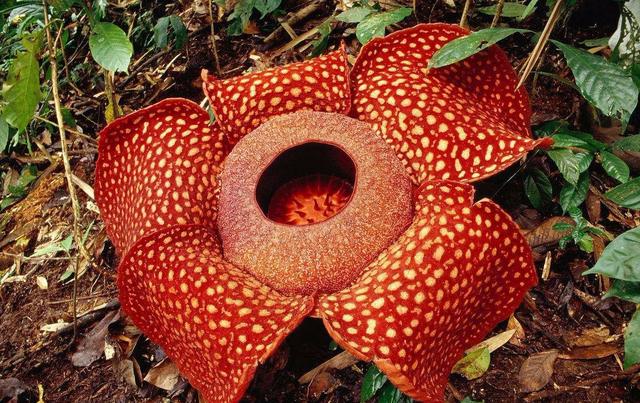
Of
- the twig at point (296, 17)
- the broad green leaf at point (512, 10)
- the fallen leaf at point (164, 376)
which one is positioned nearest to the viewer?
the fallen leaf at point (164, 376)

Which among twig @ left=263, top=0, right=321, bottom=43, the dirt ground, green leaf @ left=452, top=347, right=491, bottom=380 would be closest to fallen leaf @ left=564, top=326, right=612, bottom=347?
the dirt ground

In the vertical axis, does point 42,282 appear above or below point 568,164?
below

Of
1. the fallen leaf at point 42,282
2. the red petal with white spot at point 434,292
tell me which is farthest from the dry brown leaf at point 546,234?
the fallen leaf at point 42,282

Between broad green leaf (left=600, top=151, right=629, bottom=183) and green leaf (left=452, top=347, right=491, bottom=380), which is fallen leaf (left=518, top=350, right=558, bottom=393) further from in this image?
broad green leaf (left=600, top=151, right=629, bottom=183)

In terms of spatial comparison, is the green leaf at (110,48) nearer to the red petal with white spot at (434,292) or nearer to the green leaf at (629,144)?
the red petal with white spot at (434,292)

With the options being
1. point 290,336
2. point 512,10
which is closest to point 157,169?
point 290,336

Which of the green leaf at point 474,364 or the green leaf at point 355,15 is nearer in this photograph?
the green leaf at point 474,364

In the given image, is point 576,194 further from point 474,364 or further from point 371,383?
point 371,383
